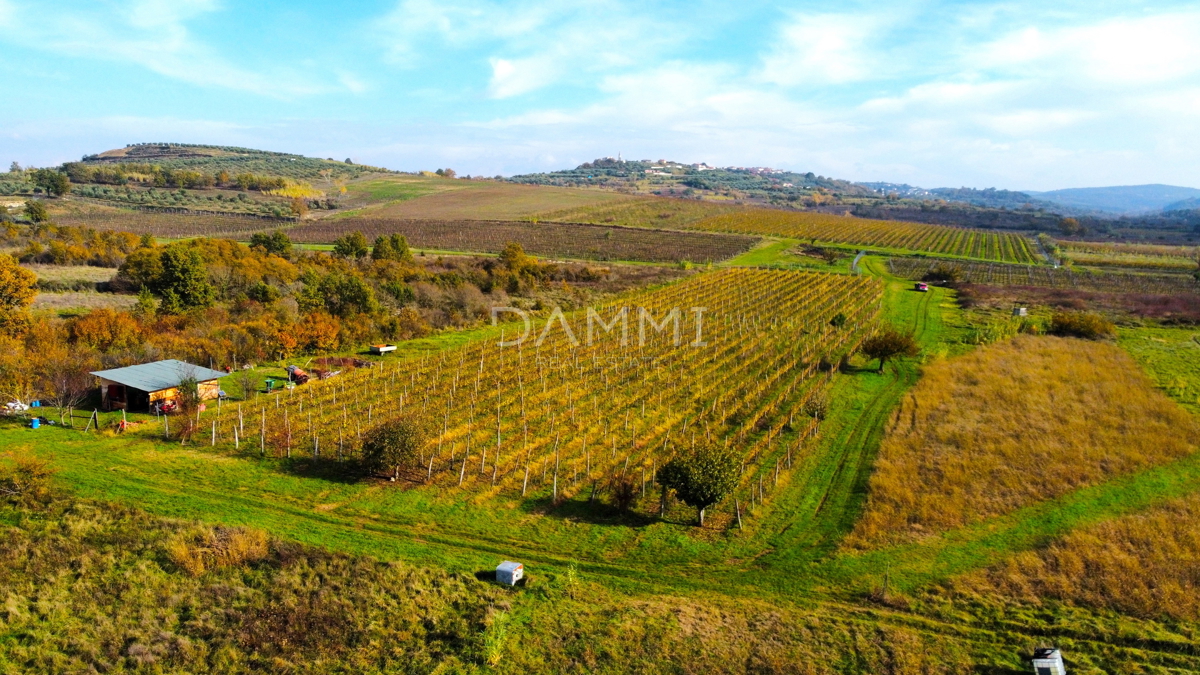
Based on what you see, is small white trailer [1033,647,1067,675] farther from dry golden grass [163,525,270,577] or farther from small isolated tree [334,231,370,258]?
small isolated tree [334,231,370,258]

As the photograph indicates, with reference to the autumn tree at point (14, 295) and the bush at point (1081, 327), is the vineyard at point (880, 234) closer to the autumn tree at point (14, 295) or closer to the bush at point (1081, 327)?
the bush at point (1081, 327)

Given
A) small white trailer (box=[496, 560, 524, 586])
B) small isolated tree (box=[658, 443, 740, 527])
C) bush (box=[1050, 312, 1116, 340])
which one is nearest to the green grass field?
small white trailer (box=[496, 560, 524, 586])

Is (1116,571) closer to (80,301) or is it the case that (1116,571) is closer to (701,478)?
(701,478)

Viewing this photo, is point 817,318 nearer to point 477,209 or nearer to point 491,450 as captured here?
point 491,450

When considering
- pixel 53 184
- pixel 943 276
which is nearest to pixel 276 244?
pixel 943 276

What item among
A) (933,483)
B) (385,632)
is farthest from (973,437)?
(385,632)

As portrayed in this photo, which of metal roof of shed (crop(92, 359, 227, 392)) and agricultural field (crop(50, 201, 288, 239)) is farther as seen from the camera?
agricultural field (crop(50, 201, 288, 239))
